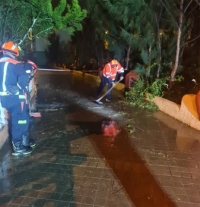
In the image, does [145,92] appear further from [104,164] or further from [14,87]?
[14,87]

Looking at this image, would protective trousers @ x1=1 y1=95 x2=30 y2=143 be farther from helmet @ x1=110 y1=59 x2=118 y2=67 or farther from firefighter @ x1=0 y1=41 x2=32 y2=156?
helmet @ x1=110 y1=59 x2=118 y2=67

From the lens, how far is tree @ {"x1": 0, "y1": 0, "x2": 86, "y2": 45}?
14.0ft

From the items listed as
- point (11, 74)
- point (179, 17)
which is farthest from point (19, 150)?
point (179, 17)

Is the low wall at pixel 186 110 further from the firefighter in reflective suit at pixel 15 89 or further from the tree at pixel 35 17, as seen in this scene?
the firefighter in reflective suit at pixel 15 89

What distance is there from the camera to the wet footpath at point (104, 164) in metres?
3.12

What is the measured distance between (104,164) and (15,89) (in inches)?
75.1

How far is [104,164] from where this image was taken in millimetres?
3975

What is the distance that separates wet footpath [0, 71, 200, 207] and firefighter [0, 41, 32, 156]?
0.57 meters

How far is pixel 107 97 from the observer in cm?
853

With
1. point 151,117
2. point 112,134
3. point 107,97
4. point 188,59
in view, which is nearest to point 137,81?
point 107,97

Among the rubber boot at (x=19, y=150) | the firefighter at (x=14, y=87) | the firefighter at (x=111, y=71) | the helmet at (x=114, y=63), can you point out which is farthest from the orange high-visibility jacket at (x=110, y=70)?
the rubber boot at (x=19, y=150)

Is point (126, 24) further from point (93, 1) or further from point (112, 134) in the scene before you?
point (112, 134)

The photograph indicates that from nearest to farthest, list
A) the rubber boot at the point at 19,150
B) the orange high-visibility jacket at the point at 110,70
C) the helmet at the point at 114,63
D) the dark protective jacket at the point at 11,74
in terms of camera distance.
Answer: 1. the dark protective jacket at the point at 11,74
2. the rubber boot at the point at 19,150
3. the helmet at the point at 114,63
4. the orange high-visibility jacket at the point at 110,70

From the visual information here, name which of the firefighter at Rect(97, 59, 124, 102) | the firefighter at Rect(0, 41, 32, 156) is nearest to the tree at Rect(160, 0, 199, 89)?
the firefighter at Rect(97, 59, 124, 102)
